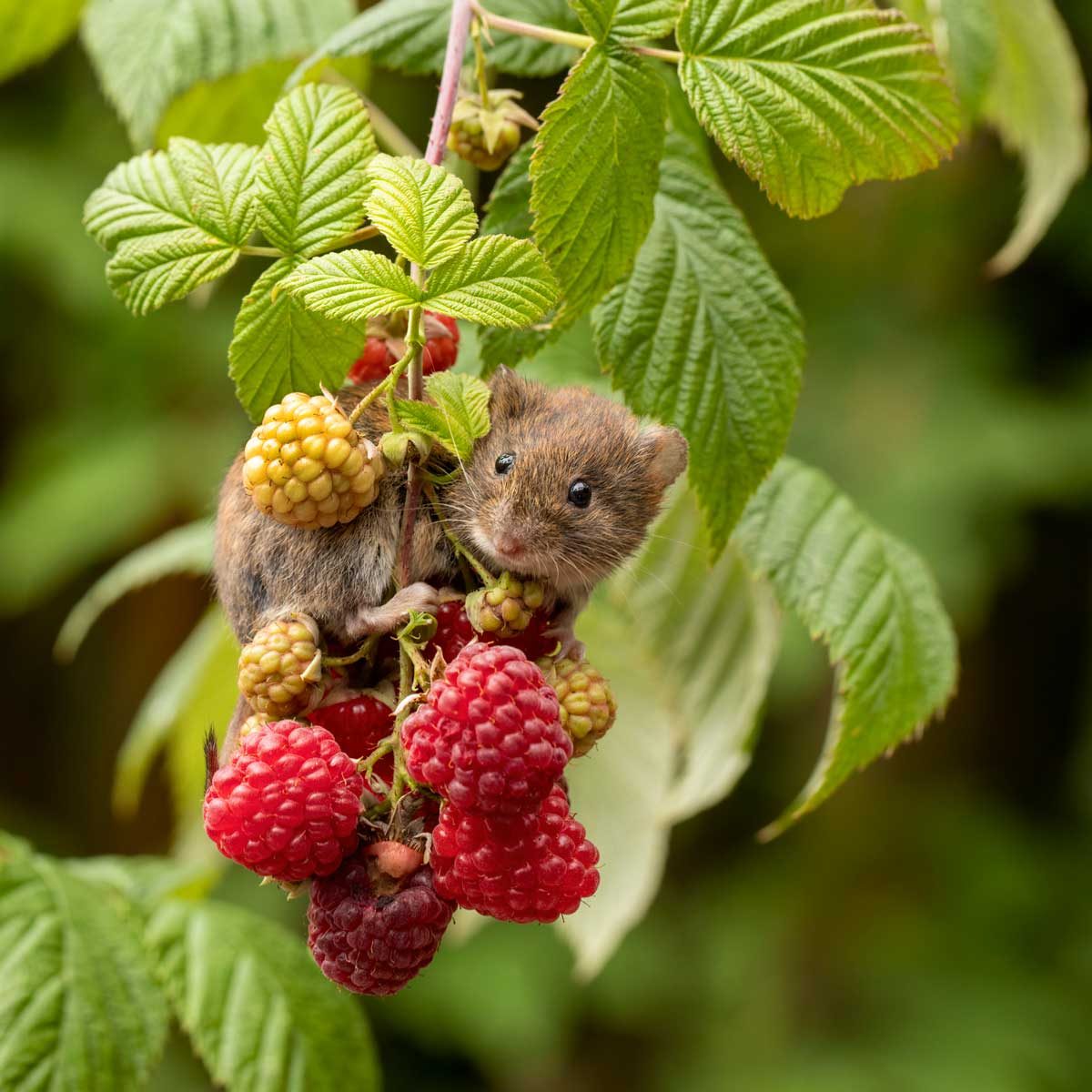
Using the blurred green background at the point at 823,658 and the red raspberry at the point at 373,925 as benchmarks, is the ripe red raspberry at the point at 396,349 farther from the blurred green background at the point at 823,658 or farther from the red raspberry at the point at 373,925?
the blurred green background at the point at 823,658

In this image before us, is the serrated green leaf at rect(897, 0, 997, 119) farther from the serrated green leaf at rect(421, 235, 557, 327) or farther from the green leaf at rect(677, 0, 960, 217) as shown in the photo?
the serrated green leaf at rect(421, 235, 557, 327)

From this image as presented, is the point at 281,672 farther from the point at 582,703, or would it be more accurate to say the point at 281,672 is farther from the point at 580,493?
the point at 580,493

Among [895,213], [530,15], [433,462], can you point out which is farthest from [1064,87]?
[895,213]

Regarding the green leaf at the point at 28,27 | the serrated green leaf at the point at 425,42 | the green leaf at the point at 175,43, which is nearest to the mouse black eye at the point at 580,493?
the serrated green leaf at the point at 425,42

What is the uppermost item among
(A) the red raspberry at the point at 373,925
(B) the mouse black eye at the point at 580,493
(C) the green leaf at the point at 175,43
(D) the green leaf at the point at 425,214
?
(C) the green leaf at the point at 175,43

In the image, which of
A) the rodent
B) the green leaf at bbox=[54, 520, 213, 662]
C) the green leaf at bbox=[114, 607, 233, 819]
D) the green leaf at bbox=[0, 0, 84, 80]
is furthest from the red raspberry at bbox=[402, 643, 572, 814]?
the green leaf at bbox=[0, 0, 84, 80]

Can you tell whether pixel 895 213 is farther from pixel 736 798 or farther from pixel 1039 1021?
pixel 1039 1021

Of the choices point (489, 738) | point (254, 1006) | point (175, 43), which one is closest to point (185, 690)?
point (254, 1006)
